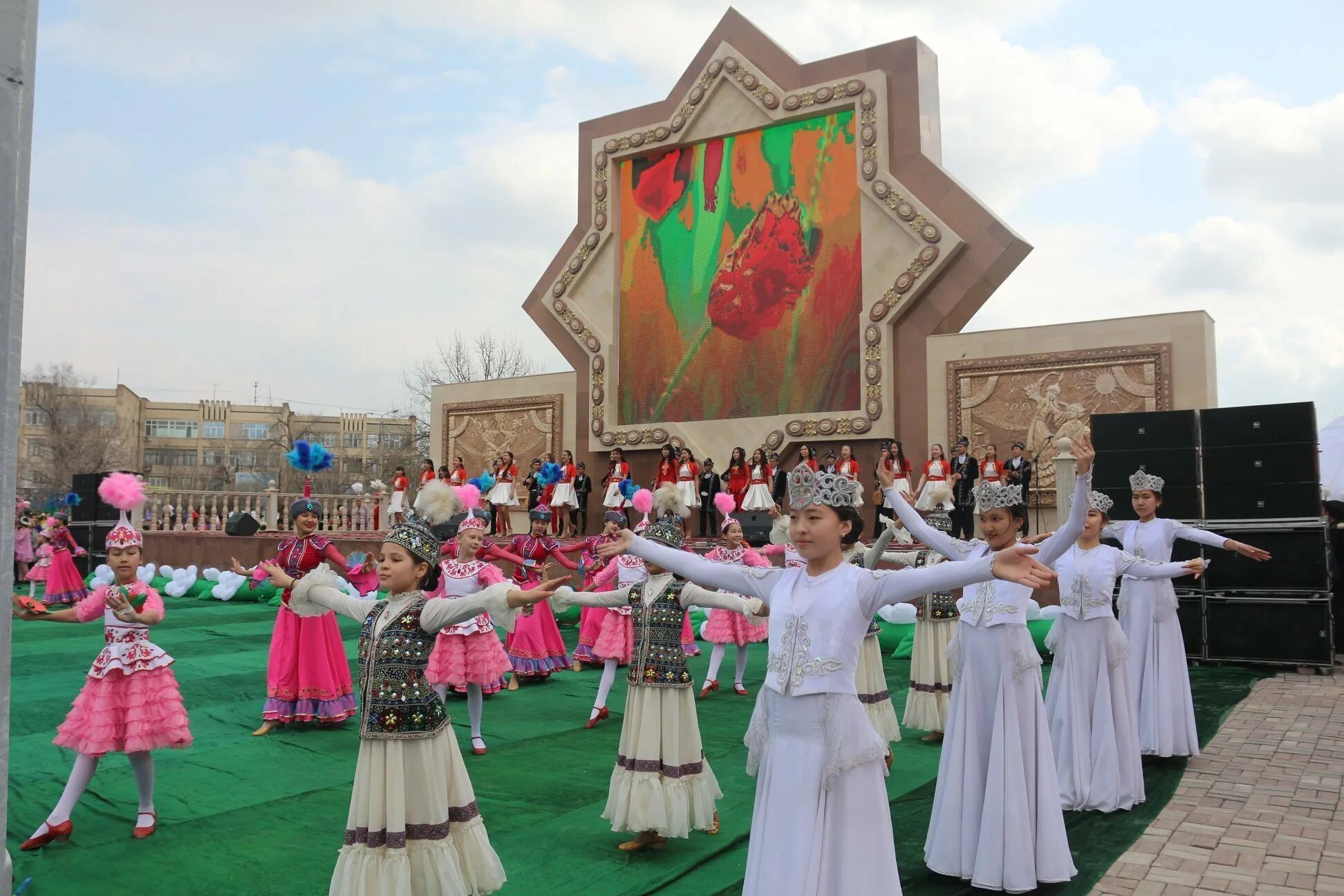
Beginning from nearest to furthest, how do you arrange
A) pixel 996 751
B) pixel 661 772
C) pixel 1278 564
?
pixel 996 751 → pixel 661 772 → pixel 1278 564

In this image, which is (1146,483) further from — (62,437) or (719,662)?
(62,437)

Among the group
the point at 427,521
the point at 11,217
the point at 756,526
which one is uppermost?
the point at 11,217

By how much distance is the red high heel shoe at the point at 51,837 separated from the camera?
213 inches

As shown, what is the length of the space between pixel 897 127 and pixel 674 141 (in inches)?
220

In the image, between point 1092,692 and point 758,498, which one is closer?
point 1092,692

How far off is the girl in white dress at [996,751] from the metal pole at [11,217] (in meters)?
3.84

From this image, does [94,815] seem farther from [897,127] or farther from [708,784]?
[897,127]

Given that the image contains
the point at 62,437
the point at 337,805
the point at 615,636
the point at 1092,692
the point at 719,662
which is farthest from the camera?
the point at 62,437

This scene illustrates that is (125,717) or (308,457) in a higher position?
(308,457)

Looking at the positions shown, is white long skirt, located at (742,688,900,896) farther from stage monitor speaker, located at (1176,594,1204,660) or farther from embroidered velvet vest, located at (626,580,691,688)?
stage monitor speaker, located at (1176,594,1204,660)

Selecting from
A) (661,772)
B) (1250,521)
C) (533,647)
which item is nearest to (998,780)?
(661,772)

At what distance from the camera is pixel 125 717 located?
5680 millimetres

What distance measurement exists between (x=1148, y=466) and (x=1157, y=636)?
18.0 feet

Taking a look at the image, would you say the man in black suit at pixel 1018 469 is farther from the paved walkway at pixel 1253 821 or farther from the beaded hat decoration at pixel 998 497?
the beaded hat decoration at pixel 998 497
